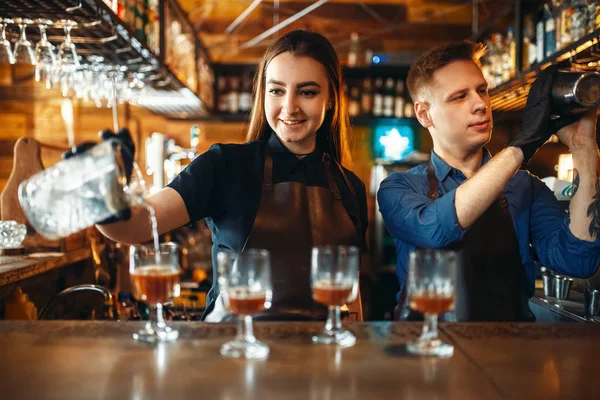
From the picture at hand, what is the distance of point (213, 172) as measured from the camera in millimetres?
1656

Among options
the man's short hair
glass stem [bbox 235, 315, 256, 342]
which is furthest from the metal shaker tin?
glass stem [bbox 235, 315, 256, 342]

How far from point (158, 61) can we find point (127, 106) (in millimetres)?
2504

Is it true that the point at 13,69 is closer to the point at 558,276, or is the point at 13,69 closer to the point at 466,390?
the point at 558,276

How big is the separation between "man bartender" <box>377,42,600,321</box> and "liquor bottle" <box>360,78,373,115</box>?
141 inches

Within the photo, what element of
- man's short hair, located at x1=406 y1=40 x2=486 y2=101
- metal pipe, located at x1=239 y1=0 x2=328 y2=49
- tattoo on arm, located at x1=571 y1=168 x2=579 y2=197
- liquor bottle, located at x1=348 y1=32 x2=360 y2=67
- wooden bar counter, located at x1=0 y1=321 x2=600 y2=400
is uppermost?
metal pipe, located at x1=239 y1=0 x2=328 y2=49

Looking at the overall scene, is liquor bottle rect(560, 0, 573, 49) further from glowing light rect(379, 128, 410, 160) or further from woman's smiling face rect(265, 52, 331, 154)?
glowing light rect(379, 128, 410, 160)

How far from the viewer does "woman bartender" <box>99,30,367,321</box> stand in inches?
62.3

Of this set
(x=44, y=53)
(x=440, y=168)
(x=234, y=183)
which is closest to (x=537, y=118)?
(x=440, y=168)

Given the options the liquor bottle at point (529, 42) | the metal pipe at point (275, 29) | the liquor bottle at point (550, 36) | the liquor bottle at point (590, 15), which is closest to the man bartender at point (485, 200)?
the liquor bottle at point (590, 15)

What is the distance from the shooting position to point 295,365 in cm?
101

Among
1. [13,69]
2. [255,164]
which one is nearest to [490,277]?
[255,164]

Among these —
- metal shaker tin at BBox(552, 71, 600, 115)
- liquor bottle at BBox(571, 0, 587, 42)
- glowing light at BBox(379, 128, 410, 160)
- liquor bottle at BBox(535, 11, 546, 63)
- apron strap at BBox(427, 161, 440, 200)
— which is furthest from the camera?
glowing light at BBox(379, 128, 410, 160)

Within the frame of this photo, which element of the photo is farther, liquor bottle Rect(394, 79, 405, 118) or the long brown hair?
liquor bottle Rect(394, 79, 405, 118)

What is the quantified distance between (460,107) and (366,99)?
3776 millimetres
